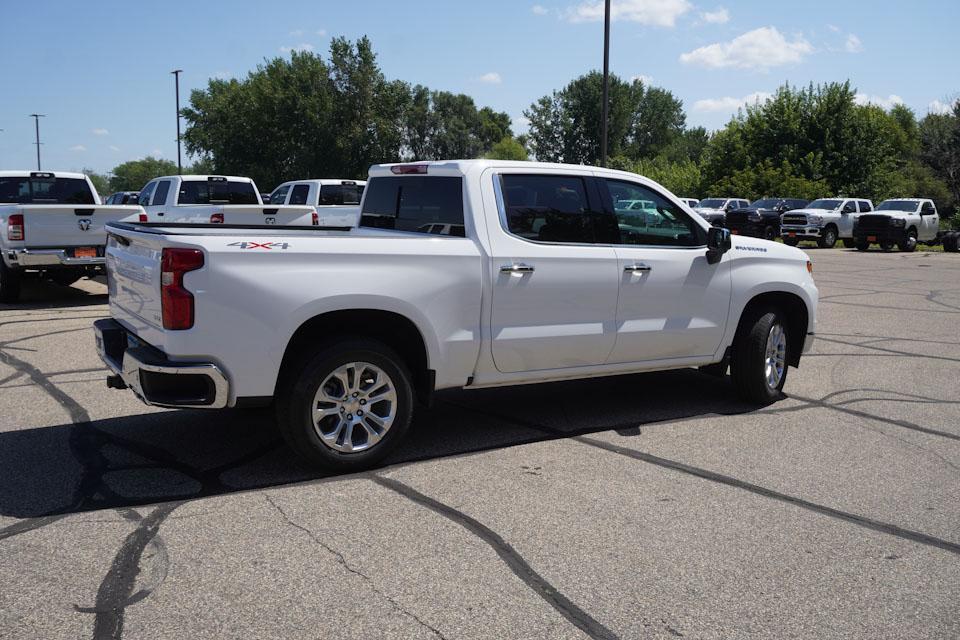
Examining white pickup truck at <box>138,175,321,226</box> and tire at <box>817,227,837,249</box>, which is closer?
white pickup truck at <box>138,175,321,226</box>

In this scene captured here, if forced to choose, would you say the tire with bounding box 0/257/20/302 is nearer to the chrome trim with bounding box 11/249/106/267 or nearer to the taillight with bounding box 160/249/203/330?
the chrome trim with bounding box 11/249/106/267

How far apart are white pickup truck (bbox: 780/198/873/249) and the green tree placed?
386 ft

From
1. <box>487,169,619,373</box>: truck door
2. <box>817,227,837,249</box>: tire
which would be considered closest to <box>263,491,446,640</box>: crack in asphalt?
<box>487,169,619,373</box>: truck door

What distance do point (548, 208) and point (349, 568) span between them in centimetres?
297

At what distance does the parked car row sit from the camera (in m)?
30.9

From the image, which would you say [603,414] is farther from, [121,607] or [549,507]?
[121,607]

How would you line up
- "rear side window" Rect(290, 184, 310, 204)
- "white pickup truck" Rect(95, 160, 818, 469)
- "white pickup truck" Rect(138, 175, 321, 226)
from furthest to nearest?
"rear side window" Rect(290, 184, 310, 204) → "white pickup truck" Rect(138, 175, 321, 226) → "white pickup truck" Rect(95, 160, 818, 469)

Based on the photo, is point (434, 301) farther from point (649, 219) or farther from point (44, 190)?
point (44, 190)

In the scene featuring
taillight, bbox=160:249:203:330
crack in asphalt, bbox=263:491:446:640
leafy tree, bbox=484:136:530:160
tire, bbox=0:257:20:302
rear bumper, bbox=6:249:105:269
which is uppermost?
leafy tree, bbox=484:136:530:160

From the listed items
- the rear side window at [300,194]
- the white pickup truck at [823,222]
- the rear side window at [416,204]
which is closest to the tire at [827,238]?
the white pickup truck at [823,222]

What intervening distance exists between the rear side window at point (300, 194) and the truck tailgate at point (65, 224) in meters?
7.35

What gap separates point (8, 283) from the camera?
507 inches

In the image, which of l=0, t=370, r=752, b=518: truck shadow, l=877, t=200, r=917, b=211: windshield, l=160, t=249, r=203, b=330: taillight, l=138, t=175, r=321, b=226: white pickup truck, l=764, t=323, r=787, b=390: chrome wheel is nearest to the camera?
l=160, t=249, r=203, b=330: taillight

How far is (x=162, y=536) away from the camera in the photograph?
13.5ft
